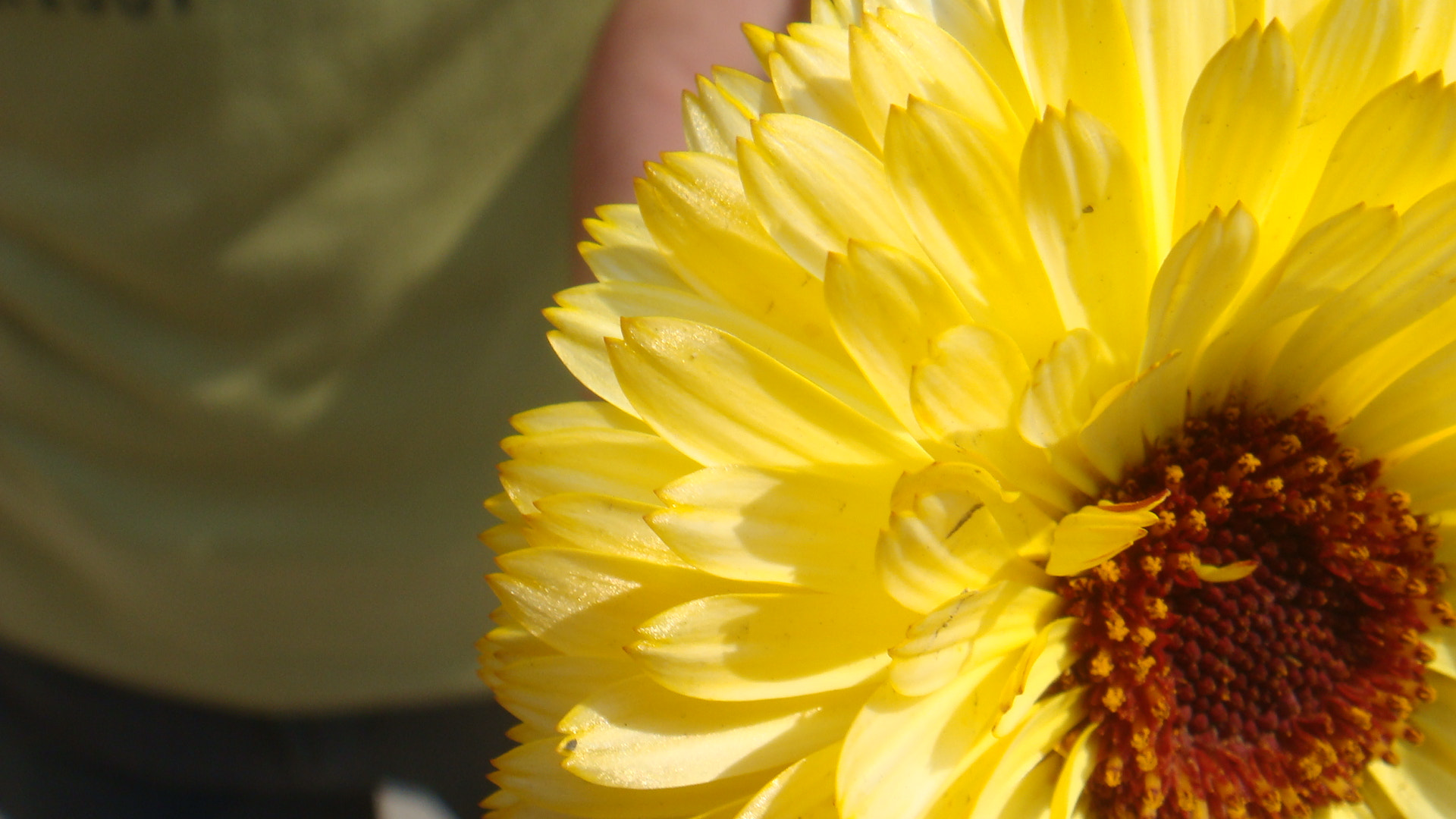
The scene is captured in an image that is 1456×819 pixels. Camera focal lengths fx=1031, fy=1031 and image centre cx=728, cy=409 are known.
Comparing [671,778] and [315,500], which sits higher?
[315,500]

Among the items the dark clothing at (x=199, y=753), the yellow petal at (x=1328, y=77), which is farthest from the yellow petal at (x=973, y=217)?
the dark clothing at (x=199, y=753)

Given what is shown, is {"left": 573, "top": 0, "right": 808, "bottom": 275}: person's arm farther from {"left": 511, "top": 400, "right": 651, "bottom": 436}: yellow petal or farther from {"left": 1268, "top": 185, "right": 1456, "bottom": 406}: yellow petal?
{"left": 1268, "top": 185, "right": 1456, "bottom": 406}: yellow petal

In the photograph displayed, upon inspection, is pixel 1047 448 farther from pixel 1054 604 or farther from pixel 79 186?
pixel 79 186

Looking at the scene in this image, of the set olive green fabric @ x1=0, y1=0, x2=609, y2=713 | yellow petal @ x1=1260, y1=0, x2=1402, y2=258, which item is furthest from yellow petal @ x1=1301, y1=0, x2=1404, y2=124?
olive green fabric @ x1=0, y1=0, x2=609, y2=713

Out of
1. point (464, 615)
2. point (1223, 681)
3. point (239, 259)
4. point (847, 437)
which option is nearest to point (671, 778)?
point (847, 437)

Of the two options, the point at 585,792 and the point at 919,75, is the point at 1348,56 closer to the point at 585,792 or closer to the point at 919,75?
the point at 919,75

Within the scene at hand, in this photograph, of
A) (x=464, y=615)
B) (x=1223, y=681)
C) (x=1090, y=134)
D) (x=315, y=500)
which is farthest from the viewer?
(x=464, y=615)
